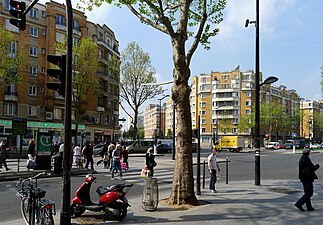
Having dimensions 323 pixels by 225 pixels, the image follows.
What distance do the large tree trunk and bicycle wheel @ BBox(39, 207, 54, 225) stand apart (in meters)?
4.04

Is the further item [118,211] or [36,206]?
[118,211]

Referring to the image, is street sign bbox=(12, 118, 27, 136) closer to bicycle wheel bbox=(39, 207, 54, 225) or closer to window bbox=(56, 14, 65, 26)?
bicycle wheel bbox=(39, 207, 54, 225)

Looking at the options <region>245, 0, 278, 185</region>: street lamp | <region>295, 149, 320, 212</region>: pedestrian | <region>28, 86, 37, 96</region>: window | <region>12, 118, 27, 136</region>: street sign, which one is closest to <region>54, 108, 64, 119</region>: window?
<region>28, 86, 37, 96</region>: window

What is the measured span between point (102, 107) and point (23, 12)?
49.2 m

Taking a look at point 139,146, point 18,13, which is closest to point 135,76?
point 139,146

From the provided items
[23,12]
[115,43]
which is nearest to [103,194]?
[23,12]

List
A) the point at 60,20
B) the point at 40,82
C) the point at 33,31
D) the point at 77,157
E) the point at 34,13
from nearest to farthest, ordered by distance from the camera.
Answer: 1. the point at 77,157
2. the point at 33,31
3. the point at 34,13
4. the point at 40,82
5. the point at 60,20

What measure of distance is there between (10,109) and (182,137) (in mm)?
39762

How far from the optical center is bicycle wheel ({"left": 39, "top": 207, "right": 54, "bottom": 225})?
22.1 feet

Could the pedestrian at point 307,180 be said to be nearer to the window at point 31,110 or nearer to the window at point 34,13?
the window at point 31,110

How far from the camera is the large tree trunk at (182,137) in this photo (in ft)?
32.6

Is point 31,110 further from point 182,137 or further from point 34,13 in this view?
point 182,137

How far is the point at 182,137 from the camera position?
10.1 m

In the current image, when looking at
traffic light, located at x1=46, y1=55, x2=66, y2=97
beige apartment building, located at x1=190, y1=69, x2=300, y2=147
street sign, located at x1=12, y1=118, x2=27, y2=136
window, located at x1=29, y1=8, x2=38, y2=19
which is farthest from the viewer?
beige apartment building, located at x1=190, y1=69, x2=300, y2=147
